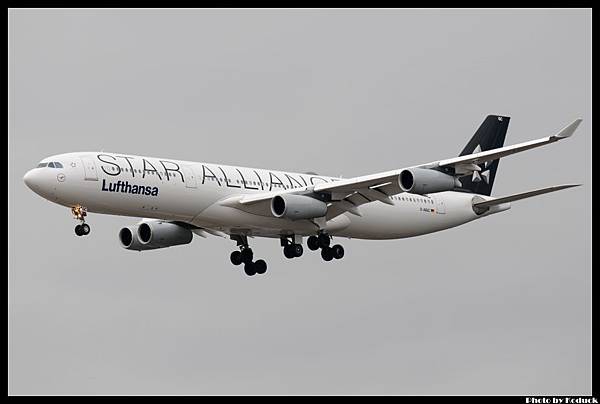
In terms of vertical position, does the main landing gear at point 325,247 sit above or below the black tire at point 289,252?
above

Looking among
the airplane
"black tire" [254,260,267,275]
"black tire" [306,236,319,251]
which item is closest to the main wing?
the airplane

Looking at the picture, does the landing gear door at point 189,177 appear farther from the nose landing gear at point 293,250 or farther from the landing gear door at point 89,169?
the nose landing gear at point 293,250

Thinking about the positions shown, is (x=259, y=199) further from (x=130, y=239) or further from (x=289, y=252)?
(x=130, y=239)

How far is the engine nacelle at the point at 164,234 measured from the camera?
71.7 metres

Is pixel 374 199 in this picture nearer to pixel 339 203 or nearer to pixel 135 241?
pixel 339 203

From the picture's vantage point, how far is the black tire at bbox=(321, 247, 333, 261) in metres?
71.2

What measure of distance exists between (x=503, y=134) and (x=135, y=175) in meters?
22.1

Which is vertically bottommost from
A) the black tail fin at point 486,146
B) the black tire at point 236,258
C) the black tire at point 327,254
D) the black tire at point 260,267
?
the black tire at point 327,254

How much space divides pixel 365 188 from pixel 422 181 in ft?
13.5

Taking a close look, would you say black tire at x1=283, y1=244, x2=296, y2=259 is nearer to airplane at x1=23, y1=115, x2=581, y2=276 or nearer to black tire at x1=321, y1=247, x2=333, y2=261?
airplane at x1=23, y1=115, x2=581, y2=276

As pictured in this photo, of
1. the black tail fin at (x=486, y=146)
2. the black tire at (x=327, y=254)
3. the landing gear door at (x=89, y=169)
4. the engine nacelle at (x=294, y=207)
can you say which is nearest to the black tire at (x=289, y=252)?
the black tire at (x=327, y=254)

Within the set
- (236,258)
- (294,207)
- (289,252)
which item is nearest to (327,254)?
(289,252)

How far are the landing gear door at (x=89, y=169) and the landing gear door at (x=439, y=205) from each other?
61.1ft

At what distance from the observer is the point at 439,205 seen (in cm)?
7544
